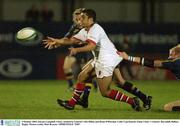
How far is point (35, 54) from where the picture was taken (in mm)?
23016

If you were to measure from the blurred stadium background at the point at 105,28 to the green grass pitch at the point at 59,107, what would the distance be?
273cm

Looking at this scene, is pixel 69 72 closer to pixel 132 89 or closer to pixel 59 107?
pixel 59 107

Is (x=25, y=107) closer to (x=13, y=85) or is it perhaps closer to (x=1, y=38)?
(x=13, y=85)

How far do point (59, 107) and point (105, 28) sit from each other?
11.4 meters

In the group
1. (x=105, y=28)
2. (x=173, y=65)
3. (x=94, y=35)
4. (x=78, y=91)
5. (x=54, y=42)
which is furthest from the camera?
(x=105, y=28)

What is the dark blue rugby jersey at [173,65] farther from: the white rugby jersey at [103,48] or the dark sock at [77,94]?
the dark sock at [77,94]

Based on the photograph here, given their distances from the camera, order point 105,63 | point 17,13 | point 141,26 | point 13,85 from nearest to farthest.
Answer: point 105,63, point 13,85, point 141,26, point 17,13

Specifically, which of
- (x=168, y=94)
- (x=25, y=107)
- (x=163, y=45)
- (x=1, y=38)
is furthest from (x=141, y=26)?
(x=25, y=107)

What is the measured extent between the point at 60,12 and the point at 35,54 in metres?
4.58

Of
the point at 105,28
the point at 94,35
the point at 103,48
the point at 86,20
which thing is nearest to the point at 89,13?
the point at 86,20

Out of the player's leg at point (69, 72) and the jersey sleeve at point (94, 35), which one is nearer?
the jersey sleeve at point (94, 35)

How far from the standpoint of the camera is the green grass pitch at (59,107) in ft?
37.8

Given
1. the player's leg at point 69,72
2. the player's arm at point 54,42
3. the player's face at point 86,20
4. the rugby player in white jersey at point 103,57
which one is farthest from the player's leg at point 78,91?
the player's leg at point 69,72

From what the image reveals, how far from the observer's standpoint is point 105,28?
2411 centimetres
